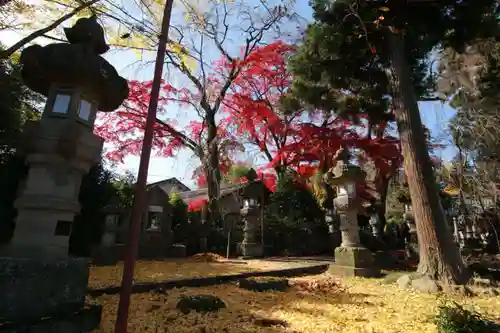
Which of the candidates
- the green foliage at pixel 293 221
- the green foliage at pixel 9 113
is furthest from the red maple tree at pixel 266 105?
the green foliage at pixel 9 113

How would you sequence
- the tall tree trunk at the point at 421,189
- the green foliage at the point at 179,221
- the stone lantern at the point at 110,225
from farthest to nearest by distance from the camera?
1. the green foliage at the point at 179,221
2. the stone lantern at the point at 110,225
3. the tall tree trunk at the point at 421,189

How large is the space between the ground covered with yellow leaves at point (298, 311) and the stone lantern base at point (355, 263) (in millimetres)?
1419

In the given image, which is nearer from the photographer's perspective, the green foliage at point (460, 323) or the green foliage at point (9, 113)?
the green foliage at point (460, 323)

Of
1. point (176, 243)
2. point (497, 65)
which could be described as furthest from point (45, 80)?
point (497, 65)

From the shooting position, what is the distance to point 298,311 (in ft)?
11.5

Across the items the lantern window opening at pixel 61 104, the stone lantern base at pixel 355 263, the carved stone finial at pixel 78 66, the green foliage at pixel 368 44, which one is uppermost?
the green foliage at pixel 368 44

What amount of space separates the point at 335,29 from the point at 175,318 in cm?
644

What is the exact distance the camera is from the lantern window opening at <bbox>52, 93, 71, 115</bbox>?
290cm

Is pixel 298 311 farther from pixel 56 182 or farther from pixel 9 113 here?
pixel 9 113

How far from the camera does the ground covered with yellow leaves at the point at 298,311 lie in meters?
2.93

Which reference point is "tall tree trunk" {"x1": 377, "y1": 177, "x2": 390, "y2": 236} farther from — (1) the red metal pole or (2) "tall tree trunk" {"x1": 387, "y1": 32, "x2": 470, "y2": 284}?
(1) the red metal pole

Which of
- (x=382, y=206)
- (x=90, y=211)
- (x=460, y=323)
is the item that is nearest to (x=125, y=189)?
(x=90, y=211)

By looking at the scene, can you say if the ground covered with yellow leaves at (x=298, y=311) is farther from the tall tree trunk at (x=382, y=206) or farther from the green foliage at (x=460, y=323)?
the tall tree trunk at (x=382, y=206)

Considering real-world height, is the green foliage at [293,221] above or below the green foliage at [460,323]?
above
